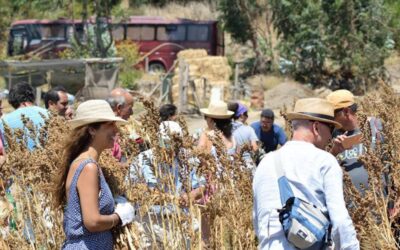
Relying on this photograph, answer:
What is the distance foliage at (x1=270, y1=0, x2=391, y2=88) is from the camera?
25047 mm

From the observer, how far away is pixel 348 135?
5242 millimetres

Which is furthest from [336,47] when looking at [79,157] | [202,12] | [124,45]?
[79,157]

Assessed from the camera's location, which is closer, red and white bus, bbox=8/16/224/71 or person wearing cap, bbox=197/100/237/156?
person wearing cap, bbox=197/100/237/156

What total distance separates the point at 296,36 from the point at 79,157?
2253 cm

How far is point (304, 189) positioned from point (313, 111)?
1.26 feet

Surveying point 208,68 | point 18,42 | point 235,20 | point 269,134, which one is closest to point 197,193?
point 269,134

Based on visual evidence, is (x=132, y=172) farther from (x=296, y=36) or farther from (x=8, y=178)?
(x=296, y=36)

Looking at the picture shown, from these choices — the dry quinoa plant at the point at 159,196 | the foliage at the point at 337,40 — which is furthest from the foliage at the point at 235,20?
the dry quinoa plant at the point at 159,196

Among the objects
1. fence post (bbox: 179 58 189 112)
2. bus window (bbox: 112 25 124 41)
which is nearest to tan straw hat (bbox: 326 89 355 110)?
fence post (bbox: 179 58 189 112)

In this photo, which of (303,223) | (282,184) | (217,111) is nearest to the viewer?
(303,223)

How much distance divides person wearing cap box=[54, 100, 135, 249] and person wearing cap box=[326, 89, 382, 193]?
148cm

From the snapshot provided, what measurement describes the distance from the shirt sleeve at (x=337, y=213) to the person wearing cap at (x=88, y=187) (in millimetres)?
1120

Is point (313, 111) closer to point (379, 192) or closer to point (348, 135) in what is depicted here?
point (379, 192)

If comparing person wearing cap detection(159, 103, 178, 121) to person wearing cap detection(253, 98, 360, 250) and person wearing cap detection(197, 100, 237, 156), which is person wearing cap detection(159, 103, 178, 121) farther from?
person wearing cap detection(253, 98, 360, 250)
